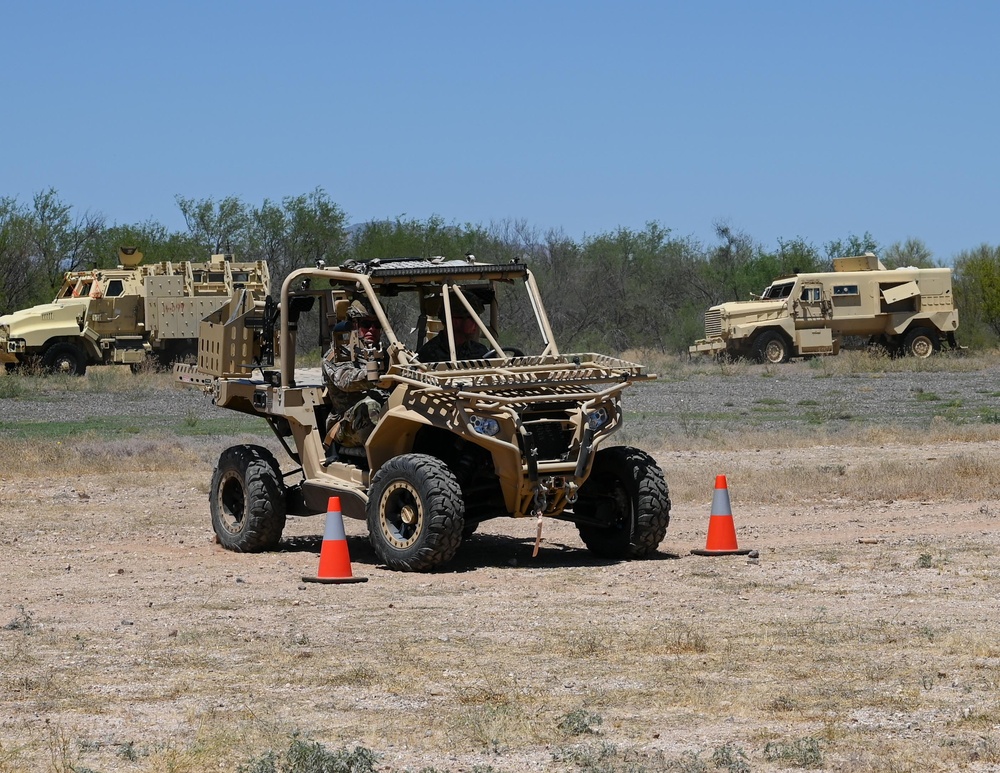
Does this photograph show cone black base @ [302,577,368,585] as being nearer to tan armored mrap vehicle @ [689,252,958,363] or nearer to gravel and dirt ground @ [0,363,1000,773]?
gravel and dirt ground @ [0,363,1000,773]

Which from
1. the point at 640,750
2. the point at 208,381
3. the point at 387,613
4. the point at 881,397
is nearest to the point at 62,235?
the point at 881,397

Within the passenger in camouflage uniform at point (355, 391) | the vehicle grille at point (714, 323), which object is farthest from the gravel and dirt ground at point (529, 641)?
the vehicle grille at point (714, 323)

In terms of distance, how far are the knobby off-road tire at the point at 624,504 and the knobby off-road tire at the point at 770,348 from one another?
32185 mm

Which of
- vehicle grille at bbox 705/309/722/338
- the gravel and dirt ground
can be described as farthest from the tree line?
the gravel and dirt ground

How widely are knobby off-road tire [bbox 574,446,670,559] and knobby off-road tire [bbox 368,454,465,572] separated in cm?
139

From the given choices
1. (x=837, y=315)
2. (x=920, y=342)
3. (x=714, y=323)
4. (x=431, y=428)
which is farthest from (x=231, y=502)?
(x=920, y=342)

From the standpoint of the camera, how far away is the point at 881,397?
31328mm

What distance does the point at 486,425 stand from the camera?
1098 centimetres

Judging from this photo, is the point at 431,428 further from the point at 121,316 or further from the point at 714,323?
the point at 714,323

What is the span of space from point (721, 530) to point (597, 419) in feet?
5.05

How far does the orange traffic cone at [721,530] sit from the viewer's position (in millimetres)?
12186

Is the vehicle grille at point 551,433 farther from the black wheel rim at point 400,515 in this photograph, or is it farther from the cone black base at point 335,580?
the cone black base at point 335,580

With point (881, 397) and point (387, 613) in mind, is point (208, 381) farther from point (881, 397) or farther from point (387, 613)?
point (881, 397)

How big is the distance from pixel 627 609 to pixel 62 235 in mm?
48810
